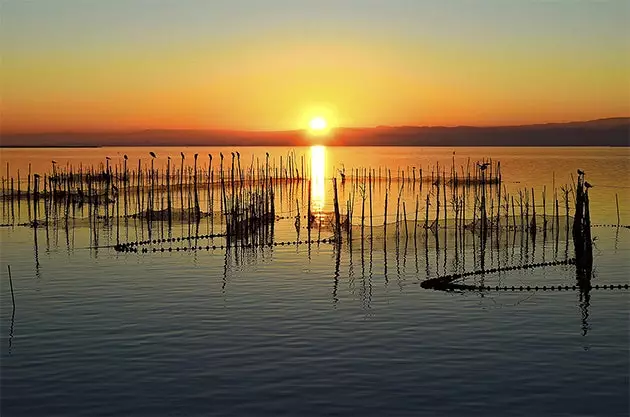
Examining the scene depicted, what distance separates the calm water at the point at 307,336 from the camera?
15688 millimetres

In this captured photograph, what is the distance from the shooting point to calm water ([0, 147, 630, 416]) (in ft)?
51.5

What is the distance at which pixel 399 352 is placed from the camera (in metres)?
19.1

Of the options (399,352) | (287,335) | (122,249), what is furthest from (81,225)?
(399,352)

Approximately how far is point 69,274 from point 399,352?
1683cm

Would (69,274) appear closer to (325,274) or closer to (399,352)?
(325,274)

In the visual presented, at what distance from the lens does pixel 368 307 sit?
2469 centimetres

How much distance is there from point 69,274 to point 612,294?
2044 centimetres

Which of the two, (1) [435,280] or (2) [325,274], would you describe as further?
(2) [325,274]

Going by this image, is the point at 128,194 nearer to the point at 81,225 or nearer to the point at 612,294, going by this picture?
the point at 81,225

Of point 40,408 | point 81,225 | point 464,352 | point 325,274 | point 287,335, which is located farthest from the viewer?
point 81,225

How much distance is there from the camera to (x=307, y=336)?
20.6m

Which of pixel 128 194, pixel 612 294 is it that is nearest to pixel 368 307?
pixel 612 294

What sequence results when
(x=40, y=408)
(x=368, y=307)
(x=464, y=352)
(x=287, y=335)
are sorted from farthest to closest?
1. (x=368, y=307)
2. (x=287, y=335)
3. (x=464, y=352)
4. (x=40, y=408)

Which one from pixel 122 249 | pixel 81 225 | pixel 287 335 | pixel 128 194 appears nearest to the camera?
pixel 287 335
